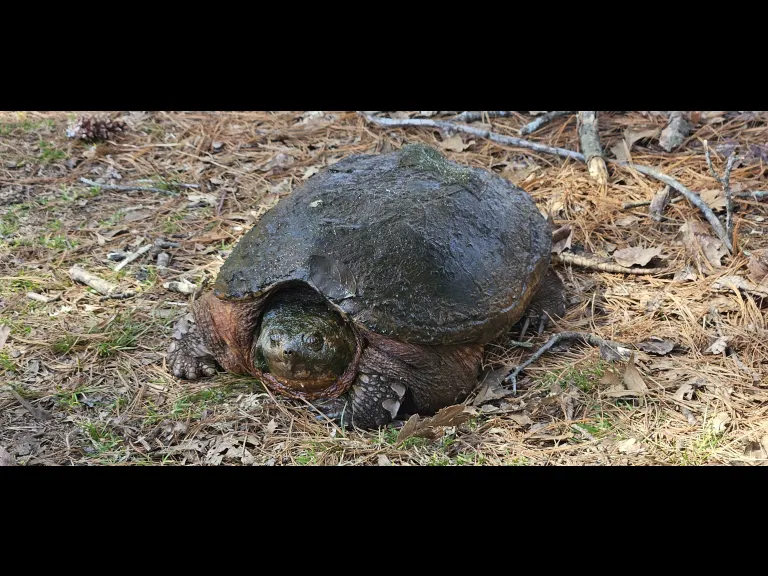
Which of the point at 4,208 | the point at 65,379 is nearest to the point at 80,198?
the point at 4,208

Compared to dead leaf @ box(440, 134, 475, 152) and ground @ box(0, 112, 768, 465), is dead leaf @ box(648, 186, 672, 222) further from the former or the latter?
dead leaf @ box(440, 134, 475, 152)

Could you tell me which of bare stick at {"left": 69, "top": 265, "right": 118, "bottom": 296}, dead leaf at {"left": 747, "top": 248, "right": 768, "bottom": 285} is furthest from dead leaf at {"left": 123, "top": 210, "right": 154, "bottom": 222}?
dead leaf at {"left": 747, "top": 248, "right": 768, "bottom": 285}

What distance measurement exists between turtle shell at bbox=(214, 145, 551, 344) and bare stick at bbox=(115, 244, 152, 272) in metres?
1.06

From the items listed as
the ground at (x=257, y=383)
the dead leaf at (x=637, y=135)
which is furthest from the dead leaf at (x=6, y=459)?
the dead leaf at (x=637, y=135)

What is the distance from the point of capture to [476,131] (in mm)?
4984

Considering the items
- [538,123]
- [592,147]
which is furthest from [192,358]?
[538,123]

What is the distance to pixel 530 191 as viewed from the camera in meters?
4.55

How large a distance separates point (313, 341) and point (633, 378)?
53.0 inches

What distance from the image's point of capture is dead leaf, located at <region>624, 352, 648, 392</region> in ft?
9.81

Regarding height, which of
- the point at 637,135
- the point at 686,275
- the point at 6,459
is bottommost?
the point at 6,459

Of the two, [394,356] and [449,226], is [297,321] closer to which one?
[394,356]

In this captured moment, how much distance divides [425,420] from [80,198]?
291cm

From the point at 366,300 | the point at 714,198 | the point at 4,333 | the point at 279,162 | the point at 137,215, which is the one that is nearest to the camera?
the point at 366,300

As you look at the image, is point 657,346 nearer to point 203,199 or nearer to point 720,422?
point 720,422
